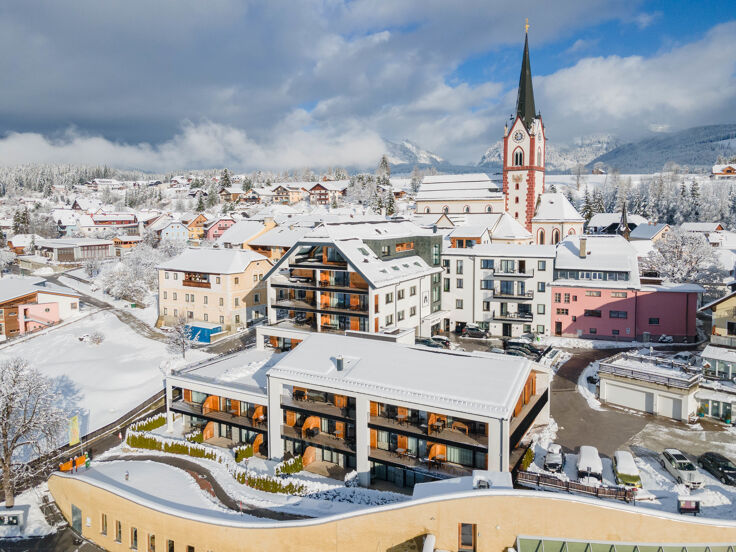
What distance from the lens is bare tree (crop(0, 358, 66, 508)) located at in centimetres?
2870

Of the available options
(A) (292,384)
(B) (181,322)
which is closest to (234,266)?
(B) (181,322)

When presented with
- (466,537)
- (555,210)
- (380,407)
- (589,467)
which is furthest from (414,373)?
(555,210)

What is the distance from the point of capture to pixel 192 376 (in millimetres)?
34031

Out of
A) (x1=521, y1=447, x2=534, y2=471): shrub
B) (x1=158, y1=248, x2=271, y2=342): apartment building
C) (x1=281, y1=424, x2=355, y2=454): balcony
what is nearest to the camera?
(x1=521, y1=447, x2=534, y2=471): shrub

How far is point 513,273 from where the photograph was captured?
5041cm

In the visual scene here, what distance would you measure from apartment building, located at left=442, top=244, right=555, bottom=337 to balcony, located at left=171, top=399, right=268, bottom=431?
2700 cm

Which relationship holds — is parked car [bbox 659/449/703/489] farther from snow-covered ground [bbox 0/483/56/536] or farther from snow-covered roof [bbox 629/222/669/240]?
snow-covered roof [bbox 629/222/669/240]

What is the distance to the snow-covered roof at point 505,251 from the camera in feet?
165

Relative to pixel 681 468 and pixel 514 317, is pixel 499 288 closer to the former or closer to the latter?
pixel 514 317

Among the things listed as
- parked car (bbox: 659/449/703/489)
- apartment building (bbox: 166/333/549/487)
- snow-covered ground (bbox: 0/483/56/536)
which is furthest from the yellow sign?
parked car (bbox: 659/449/703/489)

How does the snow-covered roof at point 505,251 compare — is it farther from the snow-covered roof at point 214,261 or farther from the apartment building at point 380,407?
the snow-covered roof at point 214,261

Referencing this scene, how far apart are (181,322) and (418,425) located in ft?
124

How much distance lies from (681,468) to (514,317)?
1034 inches

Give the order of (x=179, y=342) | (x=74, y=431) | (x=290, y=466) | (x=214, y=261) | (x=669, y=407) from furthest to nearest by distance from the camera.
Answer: (x=214, y=261)
(x=179, y=342)
(x=74, y=431)
(x=669, y=407)
(x=290, y=466)
